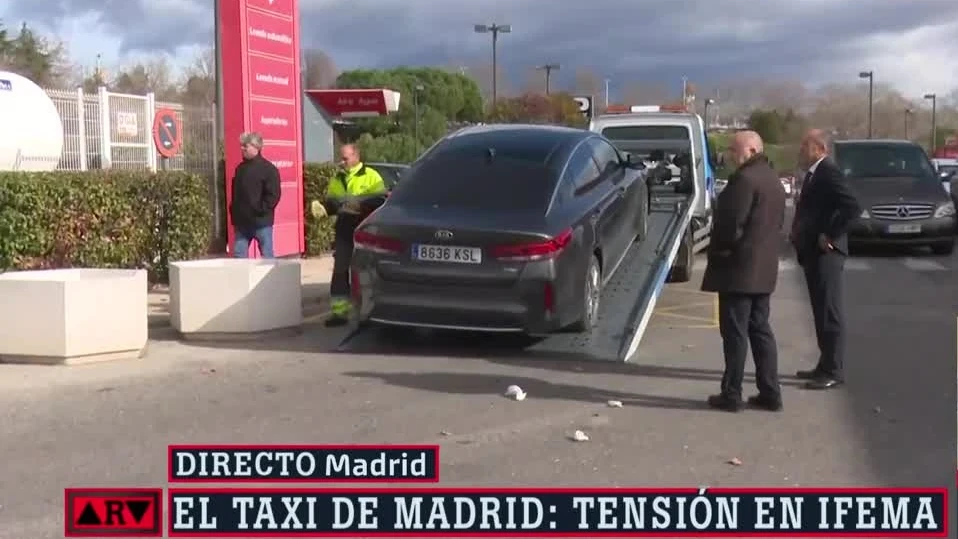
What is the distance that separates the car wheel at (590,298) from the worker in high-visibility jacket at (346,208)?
2288 millimetres

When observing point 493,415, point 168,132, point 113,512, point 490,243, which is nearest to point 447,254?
point 490,243

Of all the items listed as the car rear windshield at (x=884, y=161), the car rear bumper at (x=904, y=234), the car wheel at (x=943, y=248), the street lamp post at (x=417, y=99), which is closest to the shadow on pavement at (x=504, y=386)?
the car rear bumper at (x=904, y=234)

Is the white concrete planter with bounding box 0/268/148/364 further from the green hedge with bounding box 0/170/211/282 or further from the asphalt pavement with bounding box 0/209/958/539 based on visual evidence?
the green hedge with bounding box 0/170/211/282

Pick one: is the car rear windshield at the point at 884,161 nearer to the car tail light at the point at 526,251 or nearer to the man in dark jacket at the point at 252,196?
the man in dark jacket at the point at 252,196

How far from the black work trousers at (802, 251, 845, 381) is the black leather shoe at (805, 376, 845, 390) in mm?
26

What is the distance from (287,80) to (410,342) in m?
6.71

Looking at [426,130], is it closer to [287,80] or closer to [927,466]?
[287,80]

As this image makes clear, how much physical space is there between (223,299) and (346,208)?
56.4 inches

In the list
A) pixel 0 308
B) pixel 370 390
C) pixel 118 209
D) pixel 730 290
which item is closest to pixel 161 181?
pixel 118 209

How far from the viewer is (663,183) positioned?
575 inches

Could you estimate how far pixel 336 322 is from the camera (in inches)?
426

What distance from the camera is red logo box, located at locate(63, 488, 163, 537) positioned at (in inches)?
209

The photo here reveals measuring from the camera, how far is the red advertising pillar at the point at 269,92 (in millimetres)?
14078

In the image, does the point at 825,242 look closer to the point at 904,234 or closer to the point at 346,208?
the point at 346,208
